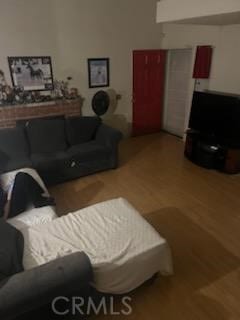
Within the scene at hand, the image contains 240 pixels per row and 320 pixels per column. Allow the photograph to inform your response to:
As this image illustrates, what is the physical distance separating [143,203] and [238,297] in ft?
5.05

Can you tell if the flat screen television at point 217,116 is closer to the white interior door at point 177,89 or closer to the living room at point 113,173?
the living room at point 113,173

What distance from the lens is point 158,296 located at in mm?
2068

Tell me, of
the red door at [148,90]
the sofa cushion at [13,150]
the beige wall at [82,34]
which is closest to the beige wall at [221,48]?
the red door at [148,90]

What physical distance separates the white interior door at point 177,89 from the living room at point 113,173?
0.17ft

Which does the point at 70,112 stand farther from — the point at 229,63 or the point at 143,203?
the point at 229,63

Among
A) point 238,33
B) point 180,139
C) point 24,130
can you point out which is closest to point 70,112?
point 24,130

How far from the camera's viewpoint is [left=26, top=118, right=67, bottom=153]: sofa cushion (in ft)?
12.9

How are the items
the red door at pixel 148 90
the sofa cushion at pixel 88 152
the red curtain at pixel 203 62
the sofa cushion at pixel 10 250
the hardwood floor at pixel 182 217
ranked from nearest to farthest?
the sofa cushion at pixel 10 250 < the hardwood floor at pixel 182 217 < the sofa cushion at pixel 88 152 < the red curtain at pixel 203 62 < the red door at pixel 148 90

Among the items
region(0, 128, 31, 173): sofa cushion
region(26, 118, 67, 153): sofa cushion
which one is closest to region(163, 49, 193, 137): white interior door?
region(26, 118, 67, 153): sofa cushion

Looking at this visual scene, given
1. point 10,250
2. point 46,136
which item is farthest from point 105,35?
point 10,250

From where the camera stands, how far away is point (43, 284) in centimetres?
149

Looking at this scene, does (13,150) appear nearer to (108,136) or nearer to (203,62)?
(108,136)

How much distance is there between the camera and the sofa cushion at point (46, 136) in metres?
3.92

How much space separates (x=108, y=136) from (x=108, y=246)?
8.00ft
